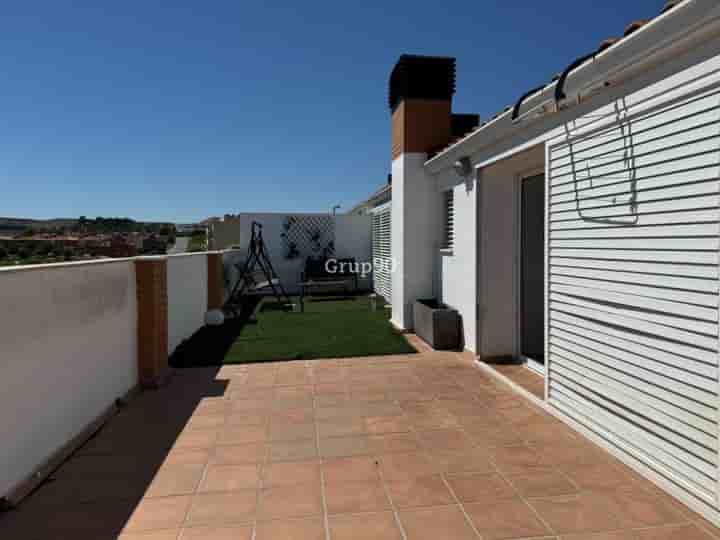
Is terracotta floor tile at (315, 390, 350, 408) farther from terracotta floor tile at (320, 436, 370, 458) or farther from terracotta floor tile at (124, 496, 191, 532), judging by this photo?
terracotta floor tile at (124, 496, 191, 532)

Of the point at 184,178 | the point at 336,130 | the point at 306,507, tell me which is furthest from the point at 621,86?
the point at 184,178

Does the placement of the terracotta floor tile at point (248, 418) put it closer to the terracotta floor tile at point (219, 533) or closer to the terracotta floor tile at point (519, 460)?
the terracotta floor tile at point (219, 533)

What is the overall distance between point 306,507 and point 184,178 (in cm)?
2532

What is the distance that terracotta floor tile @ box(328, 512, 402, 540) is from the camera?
2.64m

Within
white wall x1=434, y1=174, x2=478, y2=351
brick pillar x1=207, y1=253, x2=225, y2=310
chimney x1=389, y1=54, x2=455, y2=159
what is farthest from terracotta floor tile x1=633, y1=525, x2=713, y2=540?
brick pillar x1=207, y1=253, x2=225, y2=310

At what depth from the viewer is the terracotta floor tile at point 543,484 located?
10.1ft

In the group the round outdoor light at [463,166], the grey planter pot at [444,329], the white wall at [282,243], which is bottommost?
the grey planter pot at [444,329]

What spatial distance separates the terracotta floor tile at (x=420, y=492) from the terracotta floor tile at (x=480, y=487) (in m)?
0.08

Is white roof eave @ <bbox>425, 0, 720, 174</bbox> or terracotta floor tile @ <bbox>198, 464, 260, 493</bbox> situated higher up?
white roof eave @ <bbox>425, 0, 720, 174</bbox>

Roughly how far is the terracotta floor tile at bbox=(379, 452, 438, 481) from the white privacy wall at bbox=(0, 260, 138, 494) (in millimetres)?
Answer: 2379

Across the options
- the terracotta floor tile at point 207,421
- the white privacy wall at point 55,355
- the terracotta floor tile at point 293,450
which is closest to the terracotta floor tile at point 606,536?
the terracotta floor tile at point 293,450

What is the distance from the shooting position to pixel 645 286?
10.8 ft

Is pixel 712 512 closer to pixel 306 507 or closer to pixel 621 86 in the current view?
pixel 306 507

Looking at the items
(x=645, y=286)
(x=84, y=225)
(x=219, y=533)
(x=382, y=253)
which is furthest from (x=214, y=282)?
(x=84, y=225)
